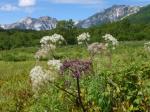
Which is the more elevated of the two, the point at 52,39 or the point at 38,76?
the point at 52,39

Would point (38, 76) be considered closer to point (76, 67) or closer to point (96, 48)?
point (76, 67)

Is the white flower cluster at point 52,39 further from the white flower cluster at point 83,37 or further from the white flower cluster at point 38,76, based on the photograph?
the white flower cluster at point 38,76

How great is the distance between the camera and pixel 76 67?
7367mm

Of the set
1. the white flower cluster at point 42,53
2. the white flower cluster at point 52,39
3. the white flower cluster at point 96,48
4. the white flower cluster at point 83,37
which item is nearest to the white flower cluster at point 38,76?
the white flower cluster at point 42,53

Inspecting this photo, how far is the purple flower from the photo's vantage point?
24.2 feet

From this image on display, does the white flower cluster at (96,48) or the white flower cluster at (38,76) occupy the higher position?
the white flower cluster at (96,48)

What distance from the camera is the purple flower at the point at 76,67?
739 cm

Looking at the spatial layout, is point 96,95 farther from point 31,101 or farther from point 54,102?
point 31,101

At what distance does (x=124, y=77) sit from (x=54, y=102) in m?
1.49

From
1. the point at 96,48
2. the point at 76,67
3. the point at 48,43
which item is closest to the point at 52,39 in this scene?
the point at 48,43

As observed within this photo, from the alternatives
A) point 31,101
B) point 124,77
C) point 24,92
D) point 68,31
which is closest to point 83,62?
point 124,77

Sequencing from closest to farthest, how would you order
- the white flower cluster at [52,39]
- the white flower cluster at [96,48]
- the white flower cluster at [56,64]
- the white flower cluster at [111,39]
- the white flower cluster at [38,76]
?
the white flower cluster at [38,76] < the white flower cluster at [56,64] < the white flower cluster at [52,39] < the white flower cluster at [96,48] < the white flower cluster at [111,39]

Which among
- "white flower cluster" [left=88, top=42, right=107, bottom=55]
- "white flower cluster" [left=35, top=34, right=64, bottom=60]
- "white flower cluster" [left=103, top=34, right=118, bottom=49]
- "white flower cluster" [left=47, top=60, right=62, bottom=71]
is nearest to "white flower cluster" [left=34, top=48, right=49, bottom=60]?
"white flower cluster" [left=35, top=34, right=64, bottom=60]

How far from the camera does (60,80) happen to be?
9547 mm
